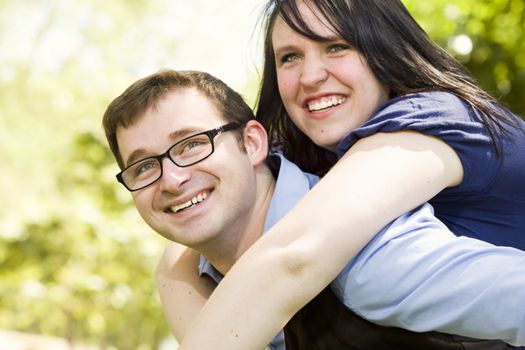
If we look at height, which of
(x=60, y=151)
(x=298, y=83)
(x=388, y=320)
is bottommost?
(x=388, y=320)

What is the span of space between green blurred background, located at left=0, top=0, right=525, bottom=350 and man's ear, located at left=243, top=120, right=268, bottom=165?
5342 mm

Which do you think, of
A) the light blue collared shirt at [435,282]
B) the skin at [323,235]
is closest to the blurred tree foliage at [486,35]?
the skin at [323,235]

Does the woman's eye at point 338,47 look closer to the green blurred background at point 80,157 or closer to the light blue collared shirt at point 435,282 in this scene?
the light blue collared shirt at point 435,282

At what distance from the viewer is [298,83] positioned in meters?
2.63

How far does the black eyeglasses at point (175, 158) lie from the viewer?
265cm

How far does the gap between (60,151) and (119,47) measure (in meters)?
1.93

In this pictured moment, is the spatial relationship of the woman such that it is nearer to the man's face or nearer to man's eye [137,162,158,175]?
the man's face

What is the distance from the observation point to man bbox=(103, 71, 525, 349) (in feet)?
6.46

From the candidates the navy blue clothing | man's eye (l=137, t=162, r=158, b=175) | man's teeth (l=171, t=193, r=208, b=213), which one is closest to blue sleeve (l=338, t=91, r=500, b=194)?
the navy blue clothing

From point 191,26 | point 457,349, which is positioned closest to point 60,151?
point 191,26

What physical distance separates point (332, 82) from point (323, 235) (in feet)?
2.20

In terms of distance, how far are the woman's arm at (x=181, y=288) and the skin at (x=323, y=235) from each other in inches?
35.0

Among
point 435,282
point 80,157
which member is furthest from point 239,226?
point 80,157

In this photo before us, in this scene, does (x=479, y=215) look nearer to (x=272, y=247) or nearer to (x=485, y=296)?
(x=485, y=296)
